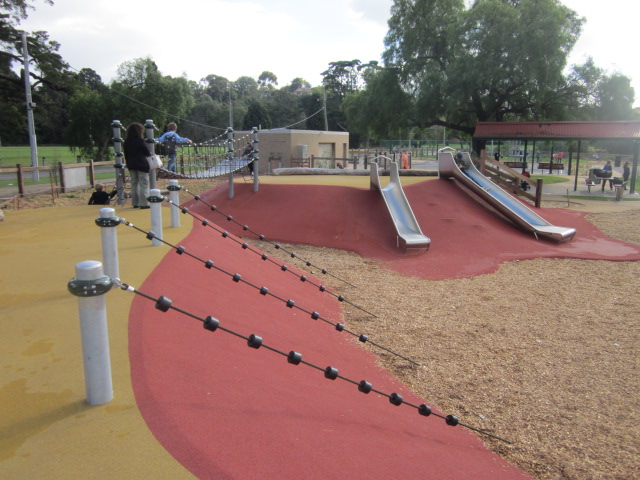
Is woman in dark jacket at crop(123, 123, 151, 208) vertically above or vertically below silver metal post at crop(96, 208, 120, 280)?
above

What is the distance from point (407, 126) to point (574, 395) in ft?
96.6

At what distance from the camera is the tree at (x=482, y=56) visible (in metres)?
27.0

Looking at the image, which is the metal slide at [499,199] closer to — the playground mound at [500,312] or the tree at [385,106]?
the playground mound at [500,312]

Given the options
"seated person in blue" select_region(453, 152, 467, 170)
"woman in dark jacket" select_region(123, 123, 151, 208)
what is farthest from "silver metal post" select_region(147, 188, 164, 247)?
"seated person in blue" select_region(453, 152, 467, 170)

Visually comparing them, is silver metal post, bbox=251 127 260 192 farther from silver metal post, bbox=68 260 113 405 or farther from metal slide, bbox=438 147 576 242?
silver metal post, bbox=68 260 113 405

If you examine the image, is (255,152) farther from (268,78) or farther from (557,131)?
(268,78)

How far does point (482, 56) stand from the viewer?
2786cm

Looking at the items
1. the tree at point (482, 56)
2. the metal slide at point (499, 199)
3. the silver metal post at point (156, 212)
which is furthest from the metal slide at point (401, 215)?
the tree at point (482, 56)

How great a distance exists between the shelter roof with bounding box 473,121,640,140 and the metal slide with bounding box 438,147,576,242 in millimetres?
8673

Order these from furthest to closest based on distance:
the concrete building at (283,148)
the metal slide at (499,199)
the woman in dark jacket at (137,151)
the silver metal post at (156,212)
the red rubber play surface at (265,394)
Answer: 1. the concrete building at (283,148)
2. the metal slide at (499,199)
3. the woman in dark jacket at (137,151)
4. the silver metal post at (156,212)
5. the red rubber play surface at (265,394)

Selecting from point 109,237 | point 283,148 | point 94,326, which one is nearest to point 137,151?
point 109,237

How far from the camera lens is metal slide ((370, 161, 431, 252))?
37.7 feet

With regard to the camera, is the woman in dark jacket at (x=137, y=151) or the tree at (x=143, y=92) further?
the tree at (x=143, y=92)

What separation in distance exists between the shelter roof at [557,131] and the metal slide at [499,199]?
28.5 feet
